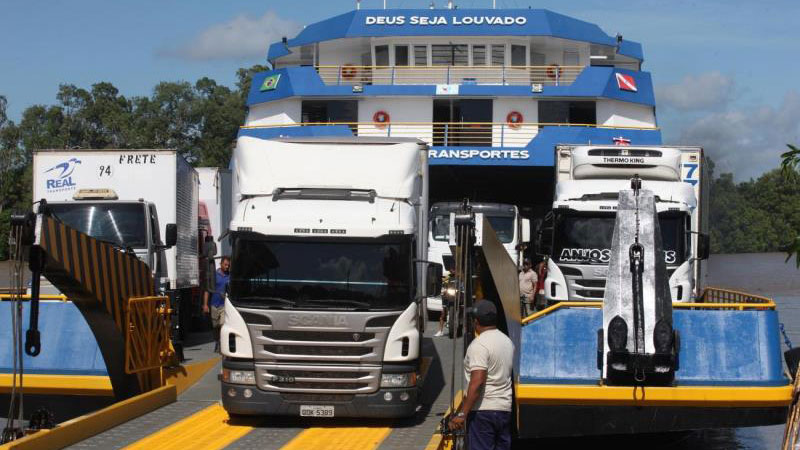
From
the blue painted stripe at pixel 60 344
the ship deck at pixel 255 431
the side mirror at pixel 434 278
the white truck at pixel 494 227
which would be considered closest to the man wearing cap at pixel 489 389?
the ship deck at pixel 255 431

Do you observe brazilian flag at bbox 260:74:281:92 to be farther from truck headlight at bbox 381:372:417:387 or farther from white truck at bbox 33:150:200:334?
truck headlight at bbox 381:372:417:387

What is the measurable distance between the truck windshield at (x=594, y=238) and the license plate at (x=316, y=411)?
24.2 feet

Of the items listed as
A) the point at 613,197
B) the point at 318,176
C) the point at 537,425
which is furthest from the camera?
the point at 613,197

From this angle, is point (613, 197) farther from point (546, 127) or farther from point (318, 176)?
point (546, 127)

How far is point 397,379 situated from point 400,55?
85.2ft

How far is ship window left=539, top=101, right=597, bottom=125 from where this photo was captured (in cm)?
3438

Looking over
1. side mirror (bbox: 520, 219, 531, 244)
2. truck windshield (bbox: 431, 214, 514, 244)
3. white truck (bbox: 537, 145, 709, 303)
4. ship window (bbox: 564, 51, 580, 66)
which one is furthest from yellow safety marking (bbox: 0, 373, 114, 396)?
ship window (bbox: 564, 51, 580, 66)

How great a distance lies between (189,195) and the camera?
73.2ft

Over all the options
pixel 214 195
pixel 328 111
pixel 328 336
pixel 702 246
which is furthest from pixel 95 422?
pixel 328 111

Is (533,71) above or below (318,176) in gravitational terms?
above

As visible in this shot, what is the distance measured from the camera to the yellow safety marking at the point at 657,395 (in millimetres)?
10906

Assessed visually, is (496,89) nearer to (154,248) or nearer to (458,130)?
(458,130)

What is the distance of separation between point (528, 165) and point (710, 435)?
50.8ft

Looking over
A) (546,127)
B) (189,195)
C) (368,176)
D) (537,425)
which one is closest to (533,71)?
(546,127)
